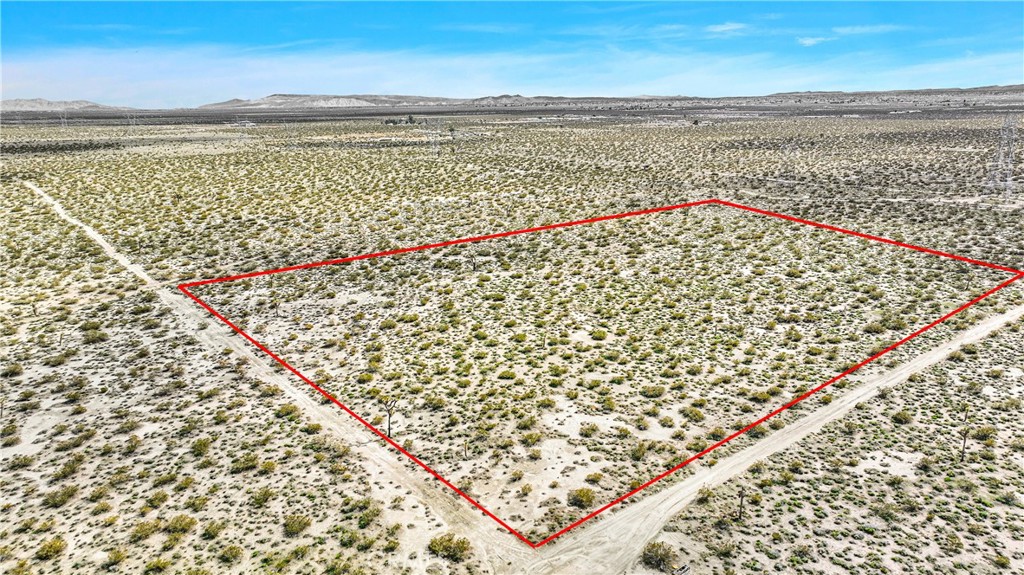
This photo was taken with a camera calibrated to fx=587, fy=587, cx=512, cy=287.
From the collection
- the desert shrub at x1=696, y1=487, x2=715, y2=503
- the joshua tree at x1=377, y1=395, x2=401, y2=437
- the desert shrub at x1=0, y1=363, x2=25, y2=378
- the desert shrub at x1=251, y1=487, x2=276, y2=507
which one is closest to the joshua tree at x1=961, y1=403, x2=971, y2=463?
the desert shrub at x1=696, y1=487, x2=715, y2=503

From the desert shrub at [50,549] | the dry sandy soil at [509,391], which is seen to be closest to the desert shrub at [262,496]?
the dry sandy soil at [509,391]

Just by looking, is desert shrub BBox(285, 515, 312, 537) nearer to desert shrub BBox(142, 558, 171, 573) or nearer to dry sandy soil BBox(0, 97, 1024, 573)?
dry sandy soil BBox(0, 97, 1024, 573)

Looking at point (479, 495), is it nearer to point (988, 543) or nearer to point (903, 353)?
point (988, 543)

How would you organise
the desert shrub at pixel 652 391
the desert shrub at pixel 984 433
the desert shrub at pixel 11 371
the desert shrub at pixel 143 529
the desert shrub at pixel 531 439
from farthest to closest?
1. the desert shrub at pixel 11 371
2. the desert shrub at pixel 652 391
3. the desert shrub at pixel 531 439
4. the desert shrub at pixel 984 433
5. the desert shrub at pixel 143 529

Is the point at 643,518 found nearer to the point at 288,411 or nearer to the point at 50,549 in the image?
the point at 288,411

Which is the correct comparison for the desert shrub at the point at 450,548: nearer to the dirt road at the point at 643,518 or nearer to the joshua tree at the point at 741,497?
the dirt road at the point at 643,518

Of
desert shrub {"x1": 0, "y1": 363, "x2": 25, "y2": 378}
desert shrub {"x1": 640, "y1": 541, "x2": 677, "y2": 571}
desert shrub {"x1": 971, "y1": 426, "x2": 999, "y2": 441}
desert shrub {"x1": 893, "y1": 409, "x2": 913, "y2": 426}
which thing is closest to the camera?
desert shrub {"x1": 640, "y1": 541, "x2": 677, "y2": 571}
